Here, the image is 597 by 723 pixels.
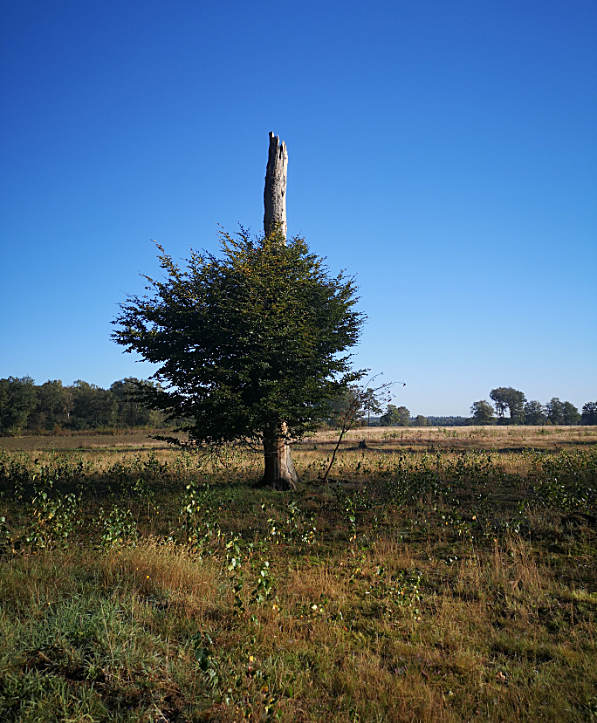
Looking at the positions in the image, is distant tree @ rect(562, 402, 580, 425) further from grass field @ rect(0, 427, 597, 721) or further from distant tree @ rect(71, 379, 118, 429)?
grass field @ rect(0, 427, 597, 721)

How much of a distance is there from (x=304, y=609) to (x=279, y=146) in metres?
14.9

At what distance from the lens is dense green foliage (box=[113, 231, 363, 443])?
37.3ft

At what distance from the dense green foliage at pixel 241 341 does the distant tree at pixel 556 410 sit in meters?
146

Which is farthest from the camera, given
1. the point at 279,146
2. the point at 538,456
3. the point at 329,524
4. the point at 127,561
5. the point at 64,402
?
the point at 64,402

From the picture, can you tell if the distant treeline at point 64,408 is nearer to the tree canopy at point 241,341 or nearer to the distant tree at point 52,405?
the distant tree at point 52,405

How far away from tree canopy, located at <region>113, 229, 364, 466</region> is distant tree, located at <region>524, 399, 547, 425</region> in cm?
13027

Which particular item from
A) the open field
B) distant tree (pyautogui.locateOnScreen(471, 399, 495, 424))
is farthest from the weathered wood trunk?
distant tree (pyautogui.locateOnScreen(471, 399, 495, 424))

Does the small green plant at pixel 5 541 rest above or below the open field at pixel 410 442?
above

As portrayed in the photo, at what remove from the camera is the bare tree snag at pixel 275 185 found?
1510cm

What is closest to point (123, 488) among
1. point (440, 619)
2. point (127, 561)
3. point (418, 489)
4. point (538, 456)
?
point (127, 561)

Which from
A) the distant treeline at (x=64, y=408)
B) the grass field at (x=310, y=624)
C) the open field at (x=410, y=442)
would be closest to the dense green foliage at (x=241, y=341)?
the grass field at (x=310, y=624)

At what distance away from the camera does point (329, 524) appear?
967cm

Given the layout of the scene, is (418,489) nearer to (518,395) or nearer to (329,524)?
(329,524)

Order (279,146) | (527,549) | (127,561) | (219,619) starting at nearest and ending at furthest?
(219,619) < (127,561) < (527,549) < (279,146)
